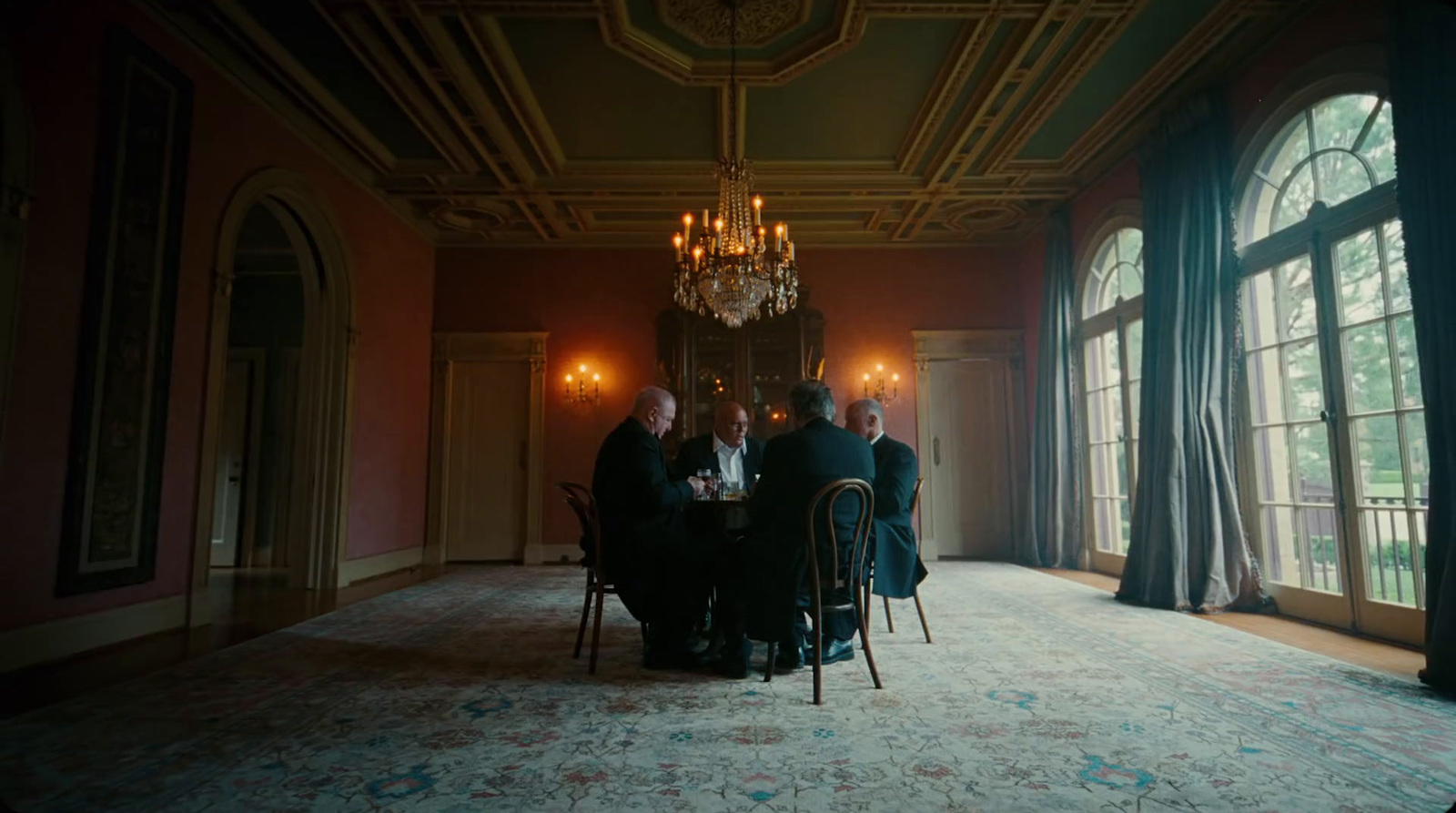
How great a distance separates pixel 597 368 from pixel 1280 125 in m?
6.20

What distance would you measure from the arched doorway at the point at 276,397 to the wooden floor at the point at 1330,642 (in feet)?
20.3

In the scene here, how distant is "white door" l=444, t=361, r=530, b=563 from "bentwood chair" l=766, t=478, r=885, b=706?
5.53m

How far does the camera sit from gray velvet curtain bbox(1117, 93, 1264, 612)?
15.1 ft

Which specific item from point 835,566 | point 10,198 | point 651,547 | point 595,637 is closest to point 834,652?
point 835,566

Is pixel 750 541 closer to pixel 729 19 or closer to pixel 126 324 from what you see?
pixel 729 19

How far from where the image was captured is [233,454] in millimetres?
7938

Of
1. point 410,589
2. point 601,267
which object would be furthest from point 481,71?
point 410,589

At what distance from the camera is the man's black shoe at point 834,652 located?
10.9ft

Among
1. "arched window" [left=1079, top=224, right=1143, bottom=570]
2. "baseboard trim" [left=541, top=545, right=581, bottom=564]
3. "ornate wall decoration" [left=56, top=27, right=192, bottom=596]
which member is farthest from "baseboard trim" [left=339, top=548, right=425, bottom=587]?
"arched window" [left=1079, top=224, right=1143, bottom=570]

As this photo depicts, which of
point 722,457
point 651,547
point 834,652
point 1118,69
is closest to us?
point 651,547

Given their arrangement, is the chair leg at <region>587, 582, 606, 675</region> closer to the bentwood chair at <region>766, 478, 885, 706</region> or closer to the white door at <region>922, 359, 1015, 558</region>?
the bentwood chair at <region>766, 478, 885, 706</region>

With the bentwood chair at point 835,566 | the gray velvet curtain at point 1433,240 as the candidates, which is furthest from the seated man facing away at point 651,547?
the gray velvet curtain at point 1433,240

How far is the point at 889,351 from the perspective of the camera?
8.04 metres

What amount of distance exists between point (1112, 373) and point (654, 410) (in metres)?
4.84
